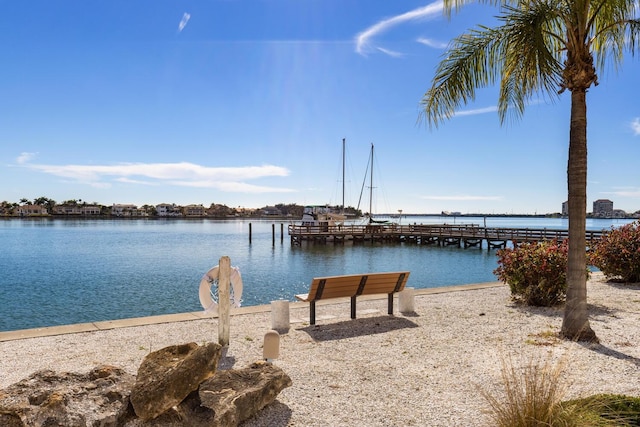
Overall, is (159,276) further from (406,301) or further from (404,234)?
(404,234)

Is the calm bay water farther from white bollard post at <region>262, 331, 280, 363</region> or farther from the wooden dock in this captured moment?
white bollard post at <region>262, 331, 280, 363</region>

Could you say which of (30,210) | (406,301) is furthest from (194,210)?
(406,301)

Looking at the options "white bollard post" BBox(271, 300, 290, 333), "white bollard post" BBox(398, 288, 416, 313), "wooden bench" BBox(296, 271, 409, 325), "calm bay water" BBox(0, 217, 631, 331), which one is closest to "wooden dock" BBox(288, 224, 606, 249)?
"calm bay water" BBox(0, 217, 631, 331)

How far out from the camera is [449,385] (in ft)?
15.0

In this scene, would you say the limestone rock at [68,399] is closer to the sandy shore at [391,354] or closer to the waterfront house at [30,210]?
the sandy shore at [391,354]

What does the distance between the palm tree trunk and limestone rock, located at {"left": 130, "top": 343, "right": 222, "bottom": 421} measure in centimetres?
494

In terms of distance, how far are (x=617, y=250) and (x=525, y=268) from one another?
4.76 metres

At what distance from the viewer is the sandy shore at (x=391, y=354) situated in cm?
403

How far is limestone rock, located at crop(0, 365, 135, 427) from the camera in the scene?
120 inches

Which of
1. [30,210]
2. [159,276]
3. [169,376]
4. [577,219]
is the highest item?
[30,210]

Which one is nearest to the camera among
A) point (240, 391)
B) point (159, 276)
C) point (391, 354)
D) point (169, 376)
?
point (169, 376)

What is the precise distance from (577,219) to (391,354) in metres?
3.10

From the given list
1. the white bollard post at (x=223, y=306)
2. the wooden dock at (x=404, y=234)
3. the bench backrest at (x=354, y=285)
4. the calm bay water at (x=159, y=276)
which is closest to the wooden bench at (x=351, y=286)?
the bench backrest at (x=354, y=285)

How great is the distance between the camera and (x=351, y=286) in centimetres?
729
